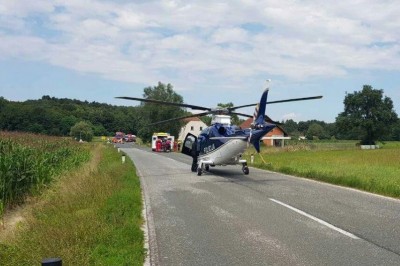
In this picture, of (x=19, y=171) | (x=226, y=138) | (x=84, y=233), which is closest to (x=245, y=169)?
(x=226, y=138)

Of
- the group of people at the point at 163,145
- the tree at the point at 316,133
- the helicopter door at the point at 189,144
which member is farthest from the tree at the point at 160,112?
the tree at the point at 316,133

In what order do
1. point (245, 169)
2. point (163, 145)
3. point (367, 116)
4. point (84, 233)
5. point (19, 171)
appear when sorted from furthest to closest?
point (367, 116)
point (163, 145)
point (245, 169)
point (19, 171)
point (84, 233)

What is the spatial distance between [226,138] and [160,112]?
69.3m

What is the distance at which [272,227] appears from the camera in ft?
27.8

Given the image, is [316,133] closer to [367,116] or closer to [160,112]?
[367,116]

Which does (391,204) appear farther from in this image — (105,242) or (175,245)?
(105,242)

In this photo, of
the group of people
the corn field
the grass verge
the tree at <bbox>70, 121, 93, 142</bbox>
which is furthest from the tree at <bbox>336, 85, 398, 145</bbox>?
the grass verge

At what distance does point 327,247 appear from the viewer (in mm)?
6867

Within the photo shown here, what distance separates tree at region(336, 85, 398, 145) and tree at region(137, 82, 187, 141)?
34.8 meters

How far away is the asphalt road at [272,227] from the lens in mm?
6410

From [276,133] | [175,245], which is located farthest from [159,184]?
[276,133]

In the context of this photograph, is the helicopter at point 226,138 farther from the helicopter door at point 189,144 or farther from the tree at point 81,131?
the tree at point 81,131

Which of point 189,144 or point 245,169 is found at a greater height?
point 189,144

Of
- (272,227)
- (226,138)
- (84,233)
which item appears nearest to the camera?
(84,233)
